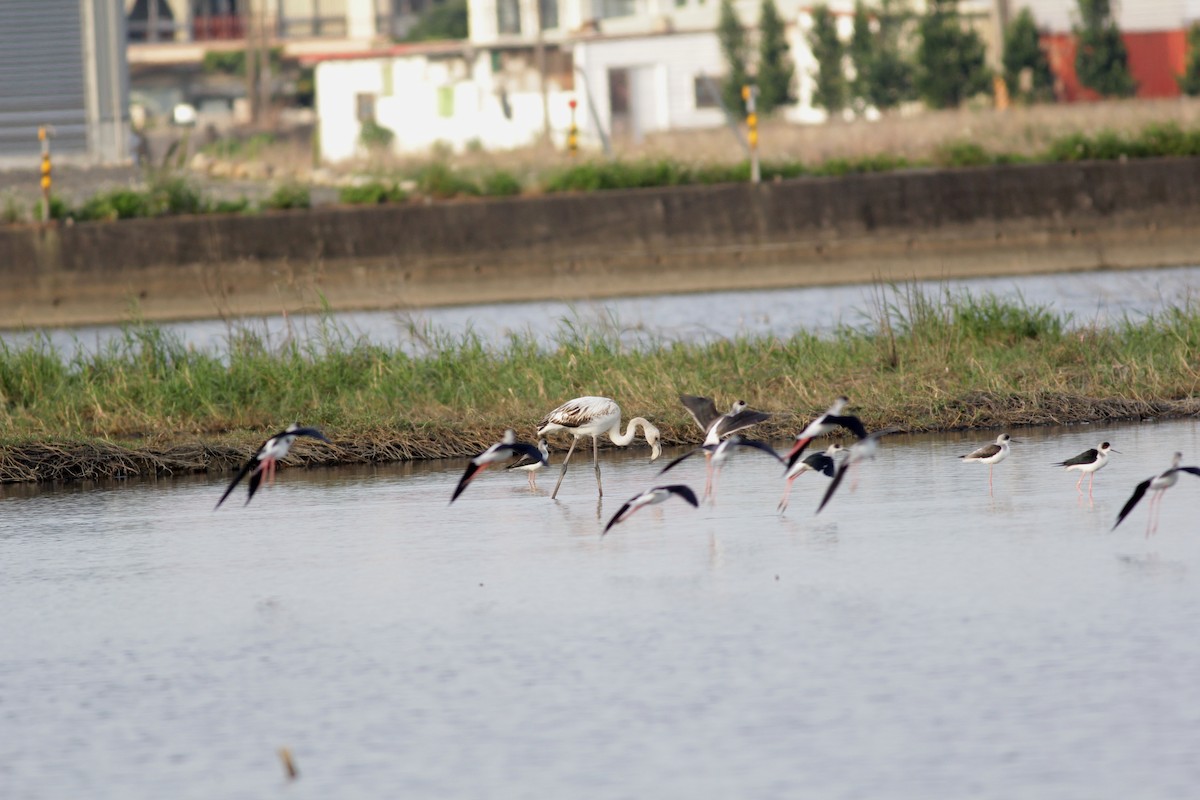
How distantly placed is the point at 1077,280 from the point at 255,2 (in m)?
62.0

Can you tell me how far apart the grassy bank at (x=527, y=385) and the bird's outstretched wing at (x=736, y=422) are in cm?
223

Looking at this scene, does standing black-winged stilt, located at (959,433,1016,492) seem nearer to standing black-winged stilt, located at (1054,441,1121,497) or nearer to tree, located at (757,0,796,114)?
standing black-winged stilt, located at (1054,441,1121,497)

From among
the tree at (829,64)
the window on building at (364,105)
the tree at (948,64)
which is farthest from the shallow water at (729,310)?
the window on building at (364,105)

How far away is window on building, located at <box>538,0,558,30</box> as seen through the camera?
62.5 meters

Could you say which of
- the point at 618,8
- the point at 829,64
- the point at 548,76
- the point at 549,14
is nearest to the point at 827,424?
the point at 829,64

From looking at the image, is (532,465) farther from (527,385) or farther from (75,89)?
(75,89)

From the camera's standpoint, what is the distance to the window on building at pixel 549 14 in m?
62.5

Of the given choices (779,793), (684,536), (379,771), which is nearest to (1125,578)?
(684,536)

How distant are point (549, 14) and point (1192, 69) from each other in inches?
893

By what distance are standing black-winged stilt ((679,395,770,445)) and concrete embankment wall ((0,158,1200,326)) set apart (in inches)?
530

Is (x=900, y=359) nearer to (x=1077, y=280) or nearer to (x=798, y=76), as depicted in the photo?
(x=1077, y=280)

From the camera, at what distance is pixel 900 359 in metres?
13.4

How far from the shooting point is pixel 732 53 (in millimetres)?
54719

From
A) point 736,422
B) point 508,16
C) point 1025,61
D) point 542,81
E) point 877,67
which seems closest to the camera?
point 736,422
